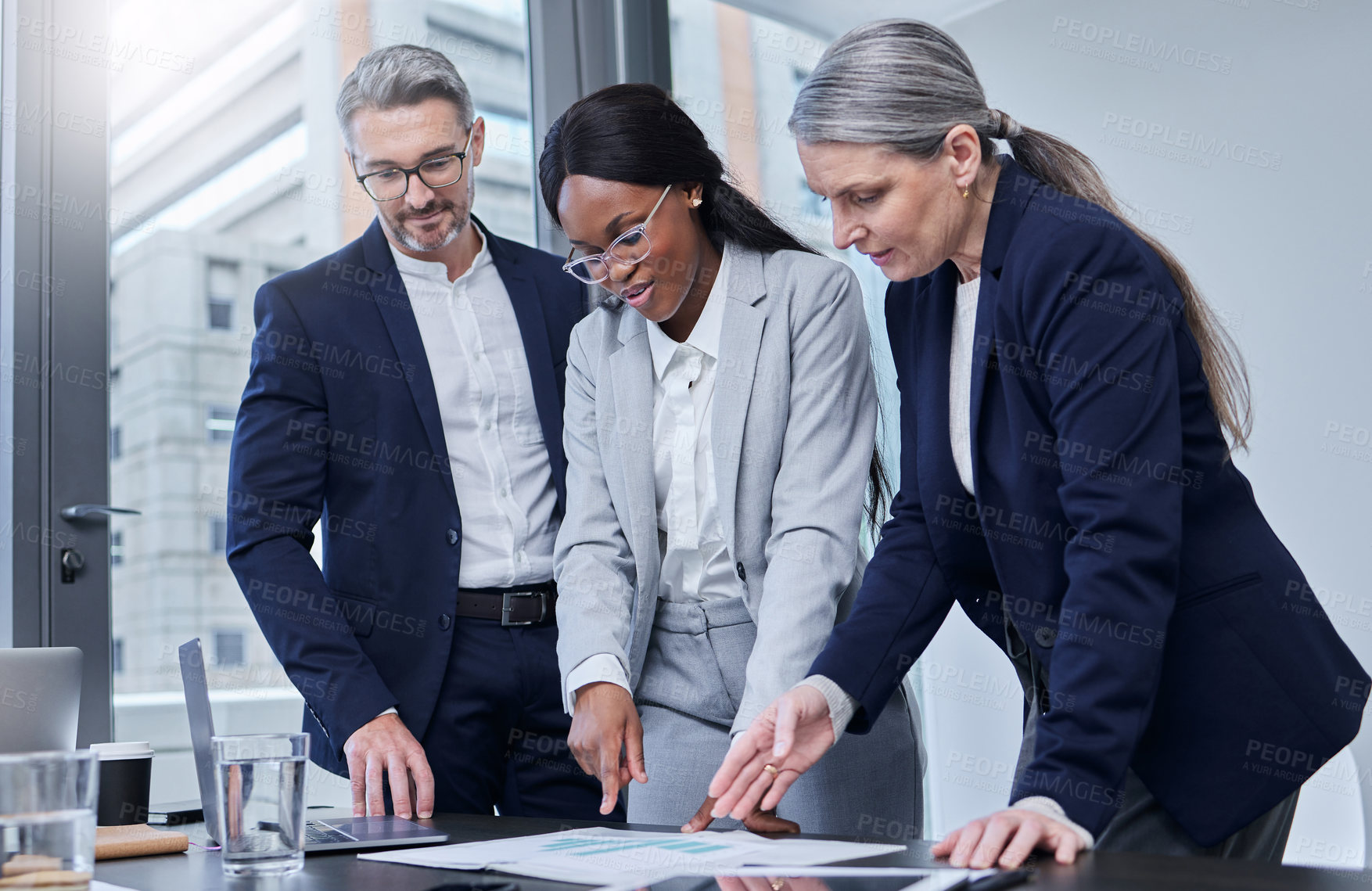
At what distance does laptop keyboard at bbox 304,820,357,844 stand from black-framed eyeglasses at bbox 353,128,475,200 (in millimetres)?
1033

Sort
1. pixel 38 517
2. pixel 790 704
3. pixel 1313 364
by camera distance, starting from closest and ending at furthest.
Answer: pixel 790 704 < pixel 38 517 < pixel 1313 364

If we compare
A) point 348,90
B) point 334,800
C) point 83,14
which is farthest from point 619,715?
point 83,14

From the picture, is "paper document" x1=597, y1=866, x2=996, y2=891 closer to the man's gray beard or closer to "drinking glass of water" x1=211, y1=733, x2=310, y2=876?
"drinking glass of water" x1=211, y1=733, x2=310, y2=876

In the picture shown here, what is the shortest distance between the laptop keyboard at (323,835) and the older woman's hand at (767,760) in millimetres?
391

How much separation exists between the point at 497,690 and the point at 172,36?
188 centimetres

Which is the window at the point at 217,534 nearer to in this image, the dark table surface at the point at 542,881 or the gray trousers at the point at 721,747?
the gray trousers at the point at 721,747

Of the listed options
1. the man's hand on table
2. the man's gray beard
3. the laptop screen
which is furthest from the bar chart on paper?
the man's gray beard

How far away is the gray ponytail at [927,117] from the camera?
1.29 m

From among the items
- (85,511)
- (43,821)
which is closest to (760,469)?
(43,821)

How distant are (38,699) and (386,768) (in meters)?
0.45

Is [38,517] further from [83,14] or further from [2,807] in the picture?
[2,807]

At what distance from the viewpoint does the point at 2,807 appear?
85 cm

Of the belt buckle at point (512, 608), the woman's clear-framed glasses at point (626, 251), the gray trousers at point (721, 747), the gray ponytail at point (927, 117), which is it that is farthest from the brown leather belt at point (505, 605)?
the gray ponytail at point (927, 117)

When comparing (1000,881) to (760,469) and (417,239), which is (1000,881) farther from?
(417,239)
